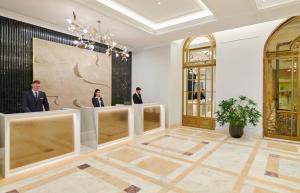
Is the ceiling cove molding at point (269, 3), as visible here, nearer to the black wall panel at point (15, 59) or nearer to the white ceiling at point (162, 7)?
the white ceiling at point (162, 7)

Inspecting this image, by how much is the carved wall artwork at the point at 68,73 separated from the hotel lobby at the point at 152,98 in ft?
0.10

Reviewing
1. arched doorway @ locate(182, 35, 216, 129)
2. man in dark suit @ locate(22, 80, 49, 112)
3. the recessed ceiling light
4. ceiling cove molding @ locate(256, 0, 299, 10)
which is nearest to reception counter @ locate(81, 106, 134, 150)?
man in dark suit @ locate(22, 80, 49, 112)

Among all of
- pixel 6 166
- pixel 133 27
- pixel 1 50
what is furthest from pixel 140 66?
pixel 6 166

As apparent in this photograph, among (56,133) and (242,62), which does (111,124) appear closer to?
(56,133)

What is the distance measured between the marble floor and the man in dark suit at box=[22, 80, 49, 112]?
59.4 inches

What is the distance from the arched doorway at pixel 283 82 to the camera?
535 centimetres

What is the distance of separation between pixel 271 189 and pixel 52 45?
20.4 feet

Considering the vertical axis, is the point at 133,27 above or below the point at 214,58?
above

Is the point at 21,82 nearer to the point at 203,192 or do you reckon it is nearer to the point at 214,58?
the point at 203,192

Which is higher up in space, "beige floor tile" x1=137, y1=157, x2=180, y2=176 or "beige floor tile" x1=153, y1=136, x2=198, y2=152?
"beige floor tile" x1=153, y1=136, x2=198, y2=152

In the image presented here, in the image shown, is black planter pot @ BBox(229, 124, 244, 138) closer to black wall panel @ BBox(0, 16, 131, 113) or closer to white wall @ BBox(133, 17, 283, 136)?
white wall @ BBox(133, 17, 283, 136)

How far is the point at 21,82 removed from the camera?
16.0ft

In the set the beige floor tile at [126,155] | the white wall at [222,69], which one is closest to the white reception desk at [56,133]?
the beige floor tile at [126,155]

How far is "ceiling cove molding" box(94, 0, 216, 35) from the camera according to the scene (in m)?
4.66
